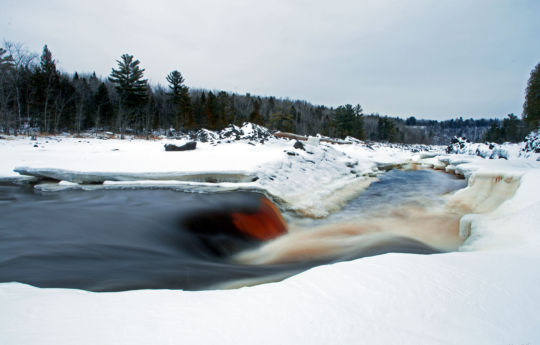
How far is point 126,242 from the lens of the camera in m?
3.56

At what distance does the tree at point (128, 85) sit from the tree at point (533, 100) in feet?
135

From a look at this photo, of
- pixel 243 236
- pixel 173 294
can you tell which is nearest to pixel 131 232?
pixel 243 236

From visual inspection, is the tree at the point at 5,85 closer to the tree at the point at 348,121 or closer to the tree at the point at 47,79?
the tree at the point at 47,79

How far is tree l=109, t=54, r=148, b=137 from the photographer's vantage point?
31766 mm

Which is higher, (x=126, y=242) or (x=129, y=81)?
(x=129, y=81)

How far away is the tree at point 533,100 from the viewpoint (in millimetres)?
22453

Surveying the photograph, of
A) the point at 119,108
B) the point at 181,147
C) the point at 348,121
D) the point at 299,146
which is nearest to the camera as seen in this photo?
the point at 181,147

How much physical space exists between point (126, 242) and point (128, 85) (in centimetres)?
3577

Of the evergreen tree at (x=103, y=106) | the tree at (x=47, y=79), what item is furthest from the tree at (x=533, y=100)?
the evergreen tree at (x=103, y=106)

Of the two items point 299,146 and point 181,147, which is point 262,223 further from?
point 181,147

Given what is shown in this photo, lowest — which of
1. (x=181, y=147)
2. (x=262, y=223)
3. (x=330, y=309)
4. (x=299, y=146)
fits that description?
(x=262, y=223)

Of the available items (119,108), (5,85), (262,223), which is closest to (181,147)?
(262,223)

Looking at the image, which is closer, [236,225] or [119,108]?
[236,225]

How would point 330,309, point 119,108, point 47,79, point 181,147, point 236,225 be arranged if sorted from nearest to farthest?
point 330,309 → point 236,225 → point 181,147 → point 47,79 → point 119,108
